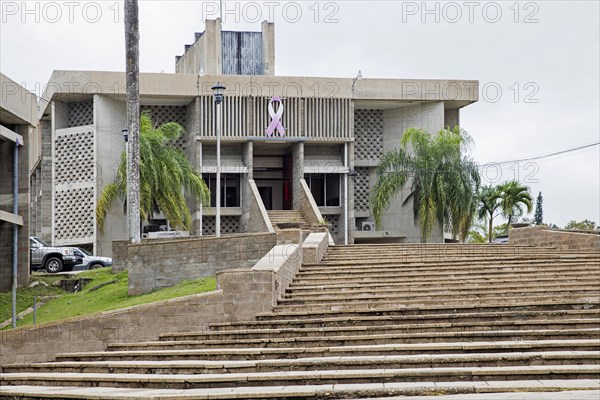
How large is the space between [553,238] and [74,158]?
21.8 metres

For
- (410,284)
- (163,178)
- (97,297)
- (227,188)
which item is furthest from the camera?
(227,188)

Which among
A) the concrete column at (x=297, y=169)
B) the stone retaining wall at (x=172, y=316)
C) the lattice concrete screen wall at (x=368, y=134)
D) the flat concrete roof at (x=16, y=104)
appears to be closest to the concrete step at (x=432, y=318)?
the stone retaining wall at (x=172, y=316)

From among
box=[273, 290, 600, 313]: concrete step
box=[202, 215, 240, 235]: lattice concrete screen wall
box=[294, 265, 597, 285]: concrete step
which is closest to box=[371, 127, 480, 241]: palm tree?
box=[202, 215, 240, 235]: lattice concrete screen wall

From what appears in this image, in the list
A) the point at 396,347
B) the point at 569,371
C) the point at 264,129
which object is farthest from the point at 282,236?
the point at 264,129

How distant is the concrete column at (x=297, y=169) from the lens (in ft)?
131

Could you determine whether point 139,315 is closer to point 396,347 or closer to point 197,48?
point 396,347

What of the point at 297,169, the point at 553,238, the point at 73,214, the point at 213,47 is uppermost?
the point at 213,47

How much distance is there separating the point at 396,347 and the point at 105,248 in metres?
27.7

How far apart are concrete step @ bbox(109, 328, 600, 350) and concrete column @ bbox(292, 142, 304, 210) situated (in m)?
25.8

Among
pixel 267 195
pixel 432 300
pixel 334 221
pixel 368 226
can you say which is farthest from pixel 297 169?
pixel 432 300

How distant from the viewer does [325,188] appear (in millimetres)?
42156

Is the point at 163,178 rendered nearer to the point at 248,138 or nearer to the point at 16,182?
the point at 248,138

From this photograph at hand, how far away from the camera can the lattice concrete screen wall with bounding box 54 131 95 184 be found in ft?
128

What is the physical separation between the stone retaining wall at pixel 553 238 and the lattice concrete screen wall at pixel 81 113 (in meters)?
19.8
